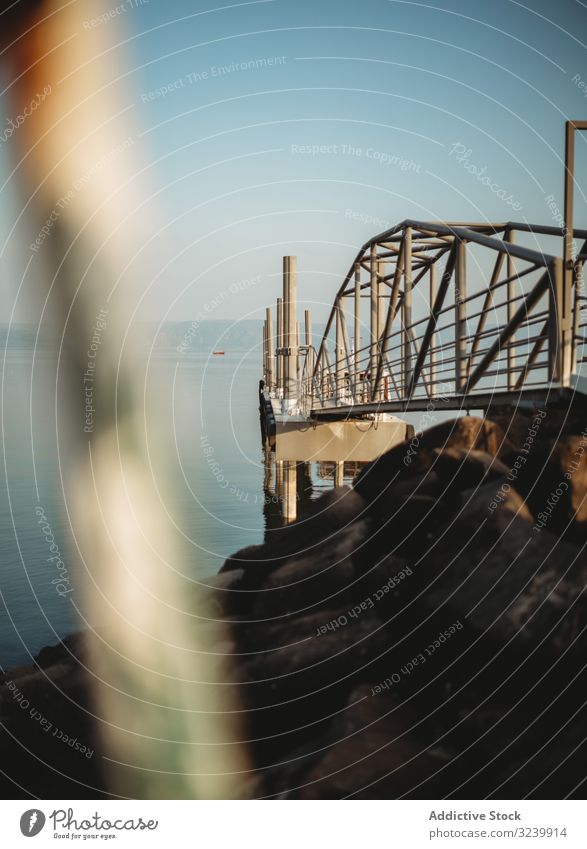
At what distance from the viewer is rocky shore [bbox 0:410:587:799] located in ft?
24.2

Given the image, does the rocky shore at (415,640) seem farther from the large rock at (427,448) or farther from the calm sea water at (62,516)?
the calm sea water at (62,516)

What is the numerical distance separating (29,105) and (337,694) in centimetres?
754

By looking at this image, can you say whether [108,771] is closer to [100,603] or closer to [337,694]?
[337,694]

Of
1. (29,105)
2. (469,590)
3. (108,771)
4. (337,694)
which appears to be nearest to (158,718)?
(108,771)

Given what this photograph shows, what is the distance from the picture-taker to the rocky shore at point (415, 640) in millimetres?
7387
